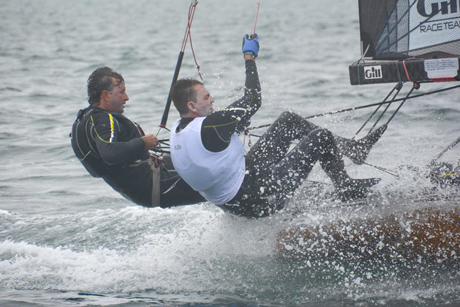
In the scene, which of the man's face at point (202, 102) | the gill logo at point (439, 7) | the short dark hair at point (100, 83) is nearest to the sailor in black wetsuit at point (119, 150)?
the short dark hair at point (100, 83)

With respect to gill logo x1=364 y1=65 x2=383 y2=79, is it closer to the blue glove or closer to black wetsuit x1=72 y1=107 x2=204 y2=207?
the blue glove

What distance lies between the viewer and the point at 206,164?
3.86 m

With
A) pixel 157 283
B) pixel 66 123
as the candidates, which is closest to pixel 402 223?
pixel 157 283

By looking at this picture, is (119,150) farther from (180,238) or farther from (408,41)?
(408,41)

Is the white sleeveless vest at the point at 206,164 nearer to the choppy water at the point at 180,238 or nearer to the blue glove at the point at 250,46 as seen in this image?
the choppy water at the point at 180,238

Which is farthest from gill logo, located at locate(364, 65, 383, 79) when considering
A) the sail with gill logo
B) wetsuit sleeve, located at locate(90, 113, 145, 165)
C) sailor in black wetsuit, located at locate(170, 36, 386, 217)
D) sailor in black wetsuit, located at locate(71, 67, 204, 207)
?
wetsuit sleeve, located at locate(90, 113, 145, 165)

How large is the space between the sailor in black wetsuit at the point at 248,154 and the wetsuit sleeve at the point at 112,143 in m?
0.24

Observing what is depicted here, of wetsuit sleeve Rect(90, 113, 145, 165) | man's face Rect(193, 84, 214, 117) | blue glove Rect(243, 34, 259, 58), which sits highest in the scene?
blue glove Rect(243, 34, 259, 58)

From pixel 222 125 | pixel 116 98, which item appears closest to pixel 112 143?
pixel 116 98

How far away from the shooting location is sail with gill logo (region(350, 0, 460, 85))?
4277mm

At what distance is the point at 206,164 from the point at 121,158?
53 centimetres

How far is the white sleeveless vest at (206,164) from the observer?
3.82 meters

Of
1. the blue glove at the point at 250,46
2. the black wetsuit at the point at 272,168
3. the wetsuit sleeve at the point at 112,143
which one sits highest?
the blue glove at the point at 250,46

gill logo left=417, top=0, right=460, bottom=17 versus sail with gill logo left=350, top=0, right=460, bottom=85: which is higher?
gill logo left=417, top=0, right=460, bottom=17
